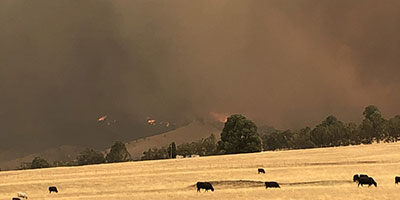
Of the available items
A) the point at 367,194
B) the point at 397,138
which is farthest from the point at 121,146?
the point at 367,194

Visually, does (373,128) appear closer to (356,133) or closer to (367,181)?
(356,133)

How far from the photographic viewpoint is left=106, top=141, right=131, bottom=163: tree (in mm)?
185375

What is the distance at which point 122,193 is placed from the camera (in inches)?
1784

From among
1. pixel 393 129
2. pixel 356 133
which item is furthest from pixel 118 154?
pixel 393 129

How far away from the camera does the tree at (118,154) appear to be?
185m

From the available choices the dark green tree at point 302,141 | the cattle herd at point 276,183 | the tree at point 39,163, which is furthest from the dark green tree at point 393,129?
the tree at point 39,163

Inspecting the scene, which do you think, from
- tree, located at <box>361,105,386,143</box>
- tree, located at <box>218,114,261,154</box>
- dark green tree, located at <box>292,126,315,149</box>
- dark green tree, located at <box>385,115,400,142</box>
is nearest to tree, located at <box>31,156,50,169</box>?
tree, located at <box>218,114,261,154</box>

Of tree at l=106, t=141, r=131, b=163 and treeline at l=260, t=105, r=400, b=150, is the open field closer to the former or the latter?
treeline at l=260, t=105, r=400, b=150

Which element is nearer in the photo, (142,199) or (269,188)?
(142,199)

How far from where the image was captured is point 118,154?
186125 mm

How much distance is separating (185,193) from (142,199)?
4.81 meters

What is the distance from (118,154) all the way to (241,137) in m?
80.3

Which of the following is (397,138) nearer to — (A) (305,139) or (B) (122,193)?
(A) (305,139)

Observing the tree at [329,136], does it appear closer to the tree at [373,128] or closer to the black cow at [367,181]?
the tree at [373,128]
